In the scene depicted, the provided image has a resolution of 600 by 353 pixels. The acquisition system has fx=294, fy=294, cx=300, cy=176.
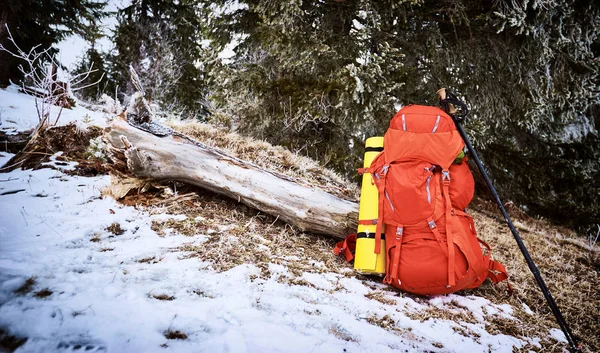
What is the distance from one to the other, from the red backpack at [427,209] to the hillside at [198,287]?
26 cm

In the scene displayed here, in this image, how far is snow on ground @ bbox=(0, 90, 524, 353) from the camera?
1.49m

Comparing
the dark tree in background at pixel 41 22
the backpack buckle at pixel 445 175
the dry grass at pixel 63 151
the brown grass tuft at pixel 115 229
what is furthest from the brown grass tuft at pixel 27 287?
the dark tree in background at pixel 41 22

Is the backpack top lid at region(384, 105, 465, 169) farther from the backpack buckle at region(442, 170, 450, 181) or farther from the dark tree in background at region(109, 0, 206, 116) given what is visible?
the dark tree in background at region(109, 0, 206, 116)

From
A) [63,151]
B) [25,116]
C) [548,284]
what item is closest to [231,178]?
[63,151]

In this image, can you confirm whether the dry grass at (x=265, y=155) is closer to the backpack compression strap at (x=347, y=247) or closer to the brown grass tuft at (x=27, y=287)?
the backpack compression strap at (x=347, y=247)

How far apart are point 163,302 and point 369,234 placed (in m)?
1.85

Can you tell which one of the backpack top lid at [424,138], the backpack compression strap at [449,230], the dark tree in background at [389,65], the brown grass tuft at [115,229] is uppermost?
the dark tree in background at [389,65]

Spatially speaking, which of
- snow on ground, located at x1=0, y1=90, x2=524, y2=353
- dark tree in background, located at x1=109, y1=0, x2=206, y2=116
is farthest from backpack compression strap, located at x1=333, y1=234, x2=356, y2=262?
dark tree in background, located at x1=109, y1=0, x2=206, y2=116

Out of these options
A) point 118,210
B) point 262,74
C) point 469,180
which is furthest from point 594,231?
point 118,210

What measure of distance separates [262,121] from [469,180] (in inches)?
153

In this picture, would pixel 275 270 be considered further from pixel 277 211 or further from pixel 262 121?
pixel 262 121

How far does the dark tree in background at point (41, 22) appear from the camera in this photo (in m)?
9.21

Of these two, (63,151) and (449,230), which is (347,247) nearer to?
(449,230)

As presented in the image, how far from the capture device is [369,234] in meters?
2.85
